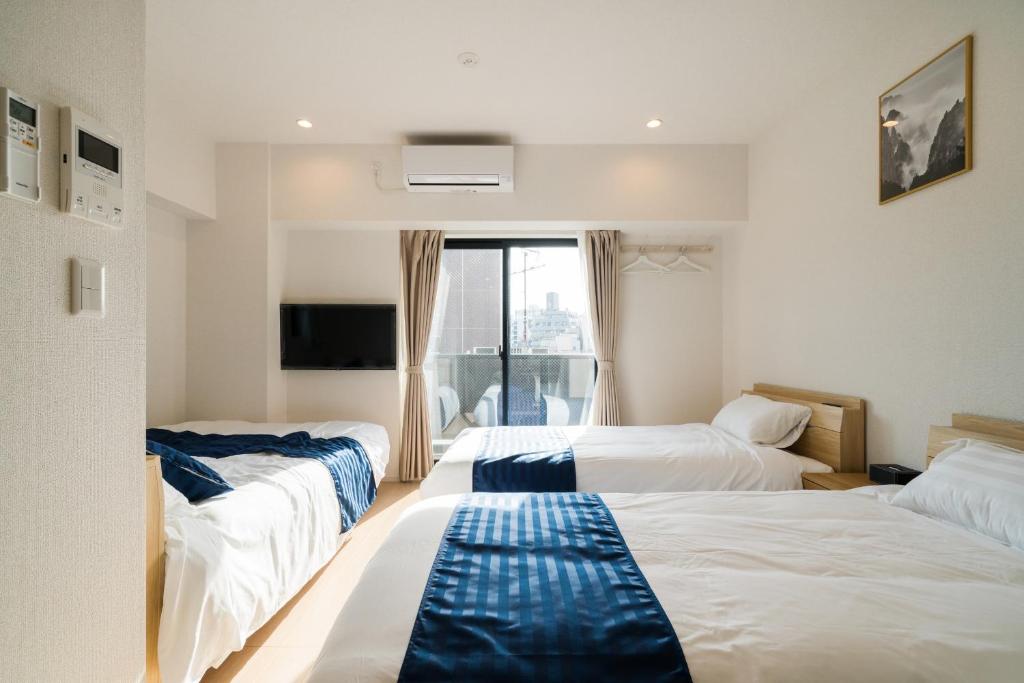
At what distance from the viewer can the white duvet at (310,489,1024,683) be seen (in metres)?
0.86

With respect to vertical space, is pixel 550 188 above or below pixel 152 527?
above

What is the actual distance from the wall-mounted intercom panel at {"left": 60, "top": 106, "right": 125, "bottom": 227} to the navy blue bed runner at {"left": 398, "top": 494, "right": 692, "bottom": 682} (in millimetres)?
1090

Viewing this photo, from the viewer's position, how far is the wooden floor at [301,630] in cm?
170

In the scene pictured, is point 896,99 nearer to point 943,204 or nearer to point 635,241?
point 943,204

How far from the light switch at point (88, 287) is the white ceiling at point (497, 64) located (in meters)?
1.77

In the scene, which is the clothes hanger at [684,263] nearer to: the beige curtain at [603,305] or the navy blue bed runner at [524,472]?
the beige curtain at [603,305]

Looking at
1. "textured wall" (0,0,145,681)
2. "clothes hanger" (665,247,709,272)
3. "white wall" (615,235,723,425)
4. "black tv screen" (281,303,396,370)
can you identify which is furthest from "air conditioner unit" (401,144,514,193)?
"textured wall" (0,0,145,681)

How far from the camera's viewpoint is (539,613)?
3.24 feet

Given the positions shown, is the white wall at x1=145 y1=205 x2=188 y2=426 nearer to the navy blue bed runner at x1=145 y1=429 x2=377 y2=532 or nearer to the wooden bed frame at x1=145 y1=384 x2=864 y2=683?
the navy blue bed runner at x1=145 y1=429 x2=377 y2=532

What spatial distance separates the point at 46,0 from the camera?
0.82 m

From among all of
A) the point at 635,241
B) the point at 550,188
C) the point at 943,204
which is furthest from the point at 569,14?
the point at 635,241

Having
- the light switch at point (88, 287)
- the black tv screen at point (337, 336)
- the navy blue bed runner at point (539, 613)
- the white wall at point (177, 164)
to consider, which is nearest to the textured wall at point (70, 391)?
the light switch at point (88, 287)

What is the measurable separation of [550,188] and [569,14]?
1.41 meters

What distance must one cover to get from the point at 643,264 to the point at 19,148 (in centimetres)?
373
